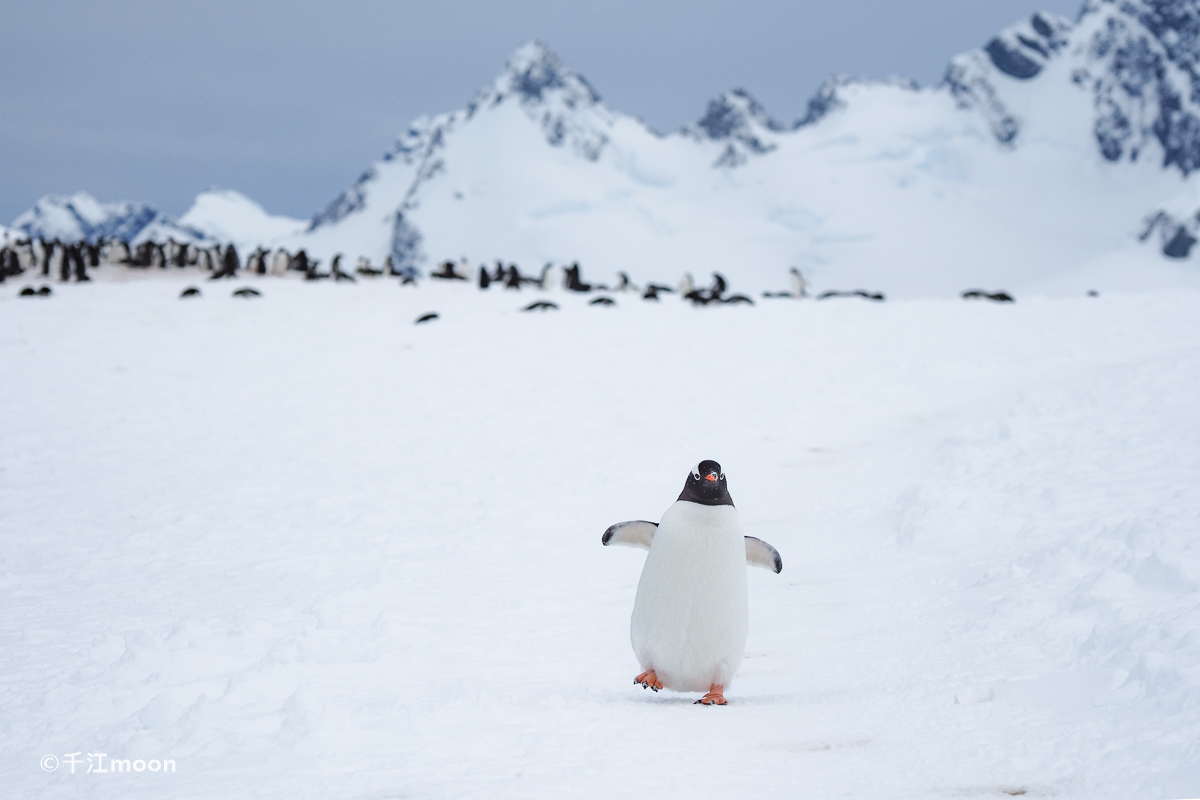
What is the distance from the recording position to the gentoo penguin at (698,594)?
Result: 376cm

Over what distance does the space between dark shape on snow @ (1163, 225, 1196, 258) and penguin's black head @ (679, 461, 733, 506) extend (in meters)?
154

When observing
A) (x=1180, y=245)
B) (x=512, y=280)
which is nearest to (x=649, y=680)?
(x=512, y=280)

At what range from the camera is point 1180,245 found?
433 ft

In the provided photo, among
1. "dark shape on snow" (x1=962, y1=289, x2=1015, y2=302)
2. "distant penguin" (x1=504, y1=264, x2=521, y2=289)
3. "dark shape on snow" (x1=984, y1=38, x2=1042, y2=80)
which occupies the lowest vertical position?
"dark shape on snow" (x1=962, y1=289, x2=1015, y2=302)

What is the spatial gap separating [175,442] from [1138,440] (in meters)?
9.13

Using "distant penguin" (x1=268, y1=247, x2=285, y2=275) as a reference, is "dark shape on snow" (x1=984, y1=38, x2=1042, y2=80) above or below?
above

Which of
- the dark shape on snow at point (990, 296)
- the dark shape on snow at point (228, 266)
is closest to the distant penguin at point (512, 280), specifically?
the dark shape on snow at point (228, 266)

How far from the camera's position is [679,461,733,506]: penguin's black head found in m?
3.72

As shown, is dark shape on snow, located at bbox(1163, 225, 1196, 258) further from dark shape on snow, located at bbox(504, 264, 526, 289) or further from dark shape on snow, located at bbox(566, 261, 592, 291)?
dark shape on snow, located at bbox(504, 264, 526, 289)

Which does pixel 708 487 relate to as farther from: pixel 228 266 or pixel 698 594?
pixel 228 266

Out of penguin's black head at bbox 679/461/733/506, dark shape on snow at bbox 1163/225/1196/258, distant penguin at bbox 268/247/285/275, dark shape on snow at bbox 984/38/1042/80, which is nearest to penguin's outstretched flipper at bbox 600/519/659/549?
penguin's black head at bbox 679/461/733/506

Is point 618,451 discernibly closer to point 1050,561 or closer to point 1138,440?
point 1138,440

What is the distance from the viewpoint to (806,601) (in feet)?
17.1

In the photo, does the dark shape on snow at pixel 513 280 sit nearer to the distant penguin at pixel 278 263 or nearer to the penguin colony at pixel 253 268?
the penguin colony at pixel 253 268
